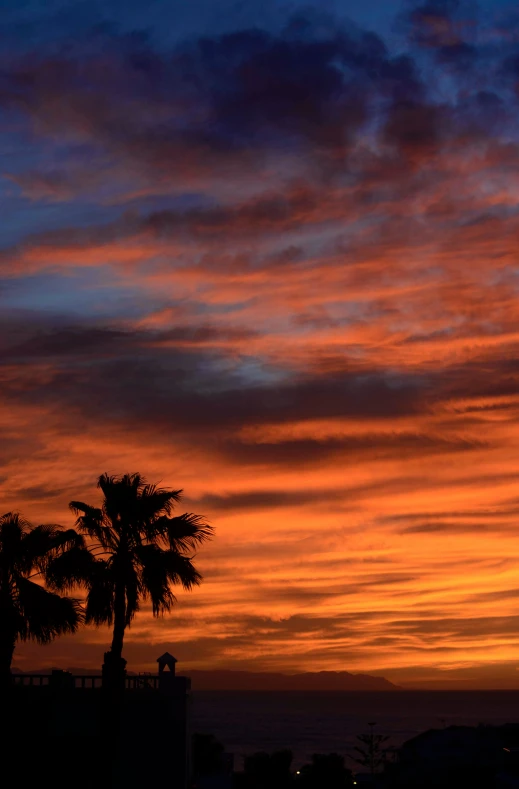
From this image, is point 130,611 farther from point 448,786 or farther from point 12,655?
point 448,786

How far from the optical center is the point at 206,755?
60469 mm

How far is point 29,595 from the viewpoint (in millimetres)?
27984

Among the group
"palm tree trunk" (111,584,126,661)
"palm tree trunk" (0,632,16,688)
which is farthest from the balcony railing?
"palm tree trunk" (111,584,126,661)

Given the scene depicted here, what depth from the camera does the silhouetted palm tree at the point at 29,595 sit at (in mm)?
27625

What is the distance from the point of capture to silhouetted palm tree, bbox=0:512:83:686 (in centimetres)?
2762

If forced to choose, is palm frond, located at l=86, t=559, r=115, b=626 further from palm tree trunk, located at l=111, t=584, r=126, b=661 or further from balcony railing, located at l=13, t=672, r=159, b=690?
balcony railing, located at l=13, t=672, r=159, b=690

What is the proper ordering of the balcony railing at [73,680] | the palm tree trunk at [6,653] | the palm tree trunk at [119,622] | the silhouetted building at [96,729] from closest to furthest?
the palm tree trunk at [119,622], the palm tree trunk at [6,653], the silhouetted building at [96,729], the balcony railing at [73,680]

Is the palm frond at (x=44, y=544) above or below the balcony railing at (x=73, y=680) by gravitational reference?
above

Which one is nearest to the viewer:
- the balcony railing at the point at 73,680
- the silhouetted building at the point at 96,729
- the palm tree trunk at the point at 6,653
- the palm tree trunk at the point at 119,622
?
the palm tree trunk at the point at 119,622

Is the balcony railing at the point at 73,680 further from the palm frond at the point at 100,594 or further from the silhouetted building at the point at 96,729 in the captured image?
the palm frond at the point at 100,594

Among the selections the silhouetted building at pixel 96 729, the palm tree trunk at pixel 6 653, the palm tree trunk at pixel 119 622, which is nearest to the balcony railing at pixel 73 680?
the silhouetted building at pixel 96 729

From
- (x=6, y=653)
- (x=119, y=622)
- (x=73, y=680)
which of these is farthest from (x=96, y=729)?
(x=119, y=622)

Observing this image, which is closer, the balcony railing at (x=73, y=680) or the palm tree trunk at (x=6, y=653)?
the palm tree trunk at (x=6, y=653)

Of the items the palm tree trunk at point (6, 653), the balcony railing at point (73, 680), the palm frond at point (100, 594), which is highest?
the palm frond at point (100, 594)
